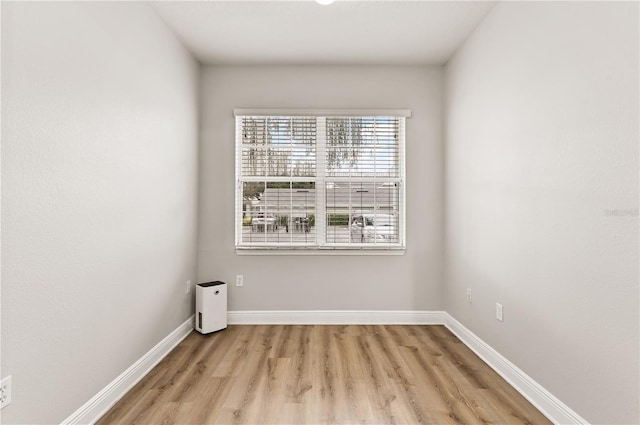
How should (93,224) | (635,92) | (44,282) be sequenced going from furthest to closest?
1. (93,224)
2. (44,282)
3. (635,92)

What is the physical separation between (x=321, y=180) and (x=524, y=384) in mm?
2379

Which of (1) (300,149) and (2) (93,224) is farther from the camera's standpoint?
(1) (300,149)

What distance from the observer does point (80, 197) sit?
1.69m

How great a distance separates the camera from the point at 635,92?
1.35 metres

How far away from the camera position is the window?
3.40 metres

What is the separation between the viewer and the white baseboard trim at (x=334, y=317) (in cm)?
332

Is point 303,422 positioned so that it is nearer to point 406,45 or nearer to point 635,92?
point 635,92

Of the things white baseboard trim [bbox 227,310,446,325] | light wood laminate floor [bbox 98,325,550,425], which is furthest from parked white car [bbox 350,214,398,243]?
light wood laminate floor [bbox 98,325,550,425]

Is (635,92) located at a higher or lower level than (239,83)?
lower

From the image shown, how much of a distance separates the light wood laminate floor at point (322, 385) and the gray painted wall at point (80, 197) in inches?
15.2

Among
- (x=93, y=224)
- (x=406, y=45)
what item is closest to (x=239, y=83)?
(x=406, y=45)

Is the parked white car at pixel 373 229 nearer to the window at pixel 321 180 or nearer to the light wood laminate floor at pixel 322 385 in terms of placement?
the window at pixel 321 180

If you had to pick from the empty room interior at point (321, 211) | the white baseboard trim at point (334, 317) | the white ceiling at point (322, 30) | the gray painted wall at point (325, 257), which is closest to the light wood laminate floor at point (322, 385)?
the empty room interior at point (321, 211)

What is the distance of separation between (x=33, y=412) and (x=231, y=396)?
3.21 feet
